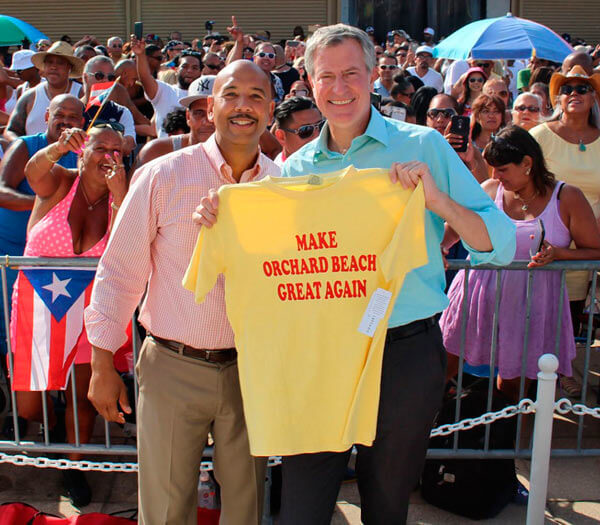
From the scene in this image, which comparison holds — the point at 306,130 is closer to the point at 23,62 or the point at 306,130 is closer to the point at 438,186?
the point at 438,186

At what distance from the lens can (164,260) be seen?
267cm

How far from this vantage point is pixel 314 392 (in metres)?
2.41

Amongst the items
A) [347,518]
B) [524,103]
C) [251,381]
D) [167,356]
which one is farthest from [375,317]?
[524,103]

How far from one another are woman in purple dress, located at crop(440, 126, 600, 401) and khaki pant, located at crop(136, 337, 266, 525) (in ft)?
5.89

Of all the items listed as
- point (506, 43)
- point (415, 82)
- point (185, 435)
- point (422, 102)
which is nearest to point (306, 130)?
point (185, 435)

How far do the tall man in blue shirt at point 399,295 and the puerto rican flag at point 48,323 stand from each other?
1611 mm

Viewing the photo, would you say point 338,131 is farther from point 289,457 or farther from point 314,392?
point 289,457

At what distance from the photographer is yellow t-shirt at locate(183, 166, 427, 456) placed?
2.36m

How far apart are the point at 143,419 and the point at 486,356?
7.22 ft

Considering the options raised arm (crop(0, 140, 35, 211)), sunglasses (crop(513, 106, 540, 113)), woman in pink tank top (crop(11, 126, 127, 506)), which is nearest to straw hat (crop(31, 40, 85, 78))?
raised arm (crop(0, 140, 35, 211))

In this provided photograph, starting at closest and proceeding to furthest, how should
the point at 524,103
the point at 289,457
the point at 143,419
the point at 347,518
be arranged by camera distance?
the point at 289,457 → the point at 143,419 → the point at 347,518 → the point at 524,103

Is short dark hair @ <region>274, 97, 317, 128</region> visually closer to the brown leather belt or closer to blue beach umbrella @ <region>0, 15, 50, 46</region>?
the brown leather belt

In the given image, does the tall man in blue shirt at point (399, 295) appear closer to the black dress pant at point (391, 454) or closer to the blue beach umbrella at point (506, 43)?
the black dress pant at point (391, 454)

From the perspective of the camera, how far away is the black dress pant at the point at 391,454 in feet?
8.11
